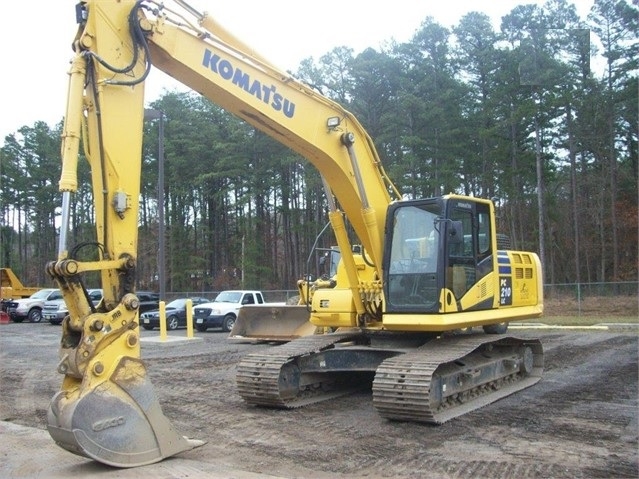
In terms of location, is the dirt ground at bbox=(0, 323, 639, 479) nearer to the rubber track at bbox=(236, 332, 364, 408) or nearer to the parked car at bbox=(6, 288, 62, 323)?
the rubber track at bbox=(236, 332, 364, 408)

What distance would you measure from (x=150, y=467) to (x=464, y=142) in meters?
33.5

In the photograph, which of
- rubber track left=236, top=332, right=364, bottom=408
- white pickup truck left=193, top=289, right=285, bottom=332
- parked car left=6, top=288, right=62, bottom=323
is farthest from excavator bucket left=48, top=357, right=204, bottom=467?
parked car left=6, top=288, right=62, bottom=323

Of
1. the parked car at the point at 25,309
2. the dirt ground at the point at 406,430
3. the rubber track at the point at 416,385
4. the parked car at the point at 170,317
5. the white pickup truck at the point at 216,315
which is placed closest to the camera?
the dirt ground at the point at 406,430

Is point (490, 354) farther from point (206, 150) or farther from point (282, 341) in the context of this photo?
point (206, 150)

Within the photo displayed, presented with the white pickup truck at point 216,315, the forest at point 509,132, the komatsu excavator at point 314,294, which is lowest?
the white pickup truck at point 216,315

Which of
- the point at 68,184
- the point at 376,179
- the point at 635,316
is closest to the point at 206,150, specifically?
the point at 635,316

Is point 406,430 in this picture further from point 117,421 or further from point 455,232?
point 117,421

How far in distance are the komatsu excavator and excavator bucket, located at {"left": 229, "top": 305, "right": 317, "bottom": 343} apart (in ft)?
19.4

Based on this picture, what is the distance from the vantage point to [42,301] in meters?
32.0

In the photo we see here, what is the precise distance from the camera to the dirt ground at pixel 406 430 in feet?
19.4

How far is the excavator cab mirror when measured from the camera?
8391 mm

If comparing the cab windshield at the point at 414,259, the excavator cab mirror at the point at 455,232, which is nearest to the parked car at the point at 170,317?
the cab windshield at the point at 414,259

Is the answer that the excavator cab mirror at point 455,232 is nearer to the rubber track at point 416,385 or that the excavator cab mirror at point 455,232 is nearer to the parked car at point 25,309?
the rubber track at point 416,385

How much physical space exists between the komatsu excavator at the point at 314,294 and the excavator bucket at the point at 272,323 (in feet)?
Answer: 19.4
